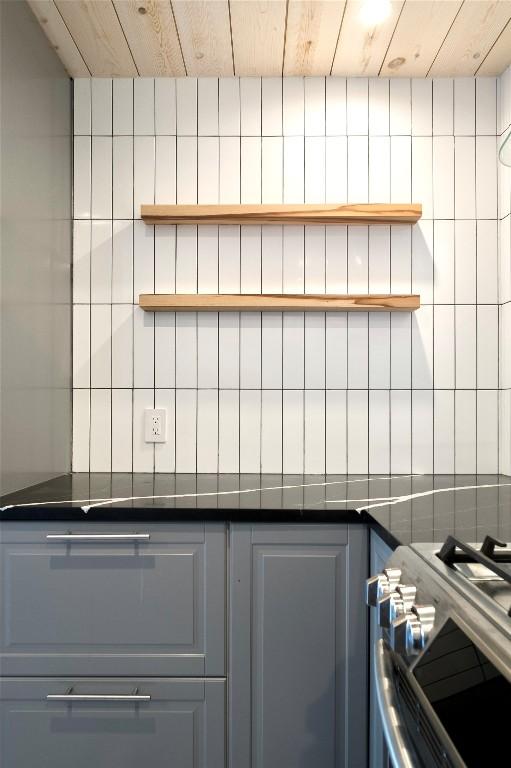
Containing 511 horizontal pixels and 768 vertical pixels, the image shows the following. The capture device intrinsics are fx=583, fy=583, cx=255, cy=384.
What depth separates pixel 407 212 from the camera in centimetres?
187

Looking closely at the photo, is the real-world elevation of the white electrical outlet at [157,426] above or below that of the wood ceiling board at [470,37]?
below

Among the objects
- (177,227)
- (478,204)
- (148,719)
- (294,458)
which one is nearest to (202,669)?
(148,719)

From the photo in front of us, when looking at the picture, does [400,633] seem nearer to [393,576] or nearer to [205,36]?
[393,576]

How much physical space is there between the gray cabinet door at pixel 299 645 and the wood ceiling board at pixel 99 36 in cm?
151

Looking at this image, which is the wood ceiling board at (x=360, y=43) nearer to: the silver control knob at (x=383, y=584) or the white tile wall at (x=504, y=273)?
the white tile wall at (x=504, y=273)

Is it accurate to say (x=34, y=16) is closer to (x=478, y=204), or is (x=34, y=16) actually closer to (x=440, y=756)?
(x=478, y=204)

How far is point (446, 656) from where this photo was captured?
27.3 inches

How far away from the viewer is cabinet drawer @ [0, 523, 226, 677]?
4.50 ft

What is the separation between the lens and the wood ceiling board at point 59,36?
1688 millimetres

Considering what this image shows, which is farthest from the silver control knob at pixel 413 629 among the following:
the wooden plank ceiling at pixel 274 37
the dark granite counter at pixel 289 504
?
the wooden plank ceiling at pixel 274 37

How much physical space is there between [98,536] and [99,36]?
1.50m

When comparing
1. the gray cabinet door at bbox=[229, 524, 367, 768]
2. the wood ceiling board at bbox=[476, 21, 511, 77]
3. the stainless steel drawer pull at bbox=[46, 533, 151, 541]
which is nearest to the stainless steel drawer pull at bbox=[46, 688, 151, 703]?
Result: the gray cabinet door at bbox=[229, 524, 367, 768]

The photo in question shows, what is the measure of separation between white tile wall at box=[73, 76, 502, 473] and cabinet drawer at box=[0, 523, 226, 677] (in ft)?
2.02

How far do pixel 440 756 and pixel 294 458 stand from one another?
1.33 m
